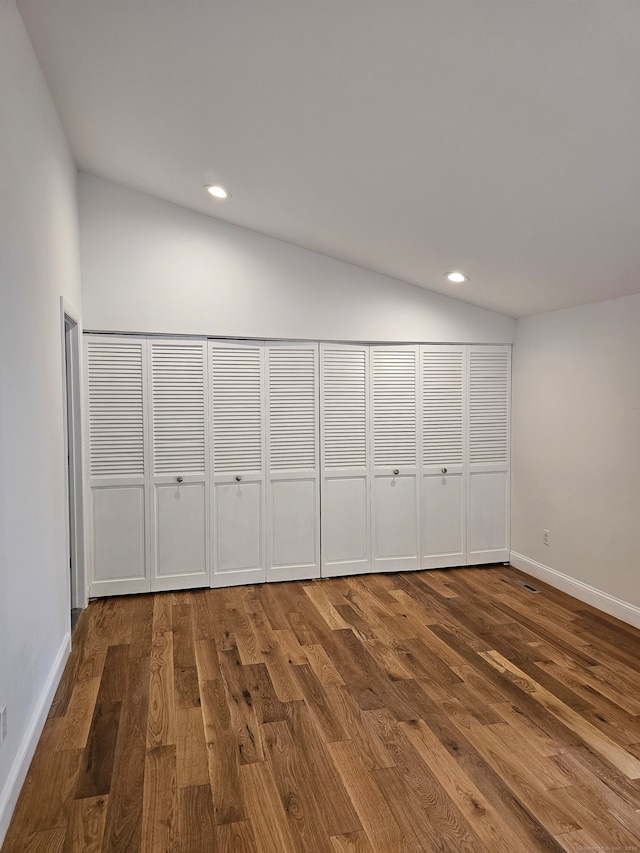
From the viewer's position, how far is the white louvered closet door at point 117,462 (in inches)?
164

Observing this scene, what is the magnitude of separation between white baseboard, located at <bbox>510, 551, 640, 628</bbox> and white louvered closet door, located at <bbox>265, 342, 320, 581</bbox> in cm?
172

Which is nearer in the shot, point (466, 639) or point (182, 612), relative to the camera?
point (466, 639)

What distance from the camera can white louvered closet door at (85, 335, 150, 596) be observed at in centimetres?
417

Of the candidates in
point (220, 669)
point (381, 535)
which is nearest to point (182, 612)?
point (220, 669)

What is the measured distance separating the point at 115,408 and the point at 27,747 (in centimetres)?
240

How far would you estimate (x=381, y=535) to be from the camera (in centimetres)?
482

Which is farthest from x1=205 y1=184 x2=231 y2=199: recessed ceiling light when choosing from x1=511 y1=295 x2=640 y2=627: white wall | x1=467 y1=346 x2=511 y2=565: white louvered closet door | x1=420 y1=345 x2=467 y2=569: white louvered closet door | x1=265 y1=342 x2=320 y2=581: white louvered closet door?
x1=511 y1=295 x2=640 y2=627: white wall

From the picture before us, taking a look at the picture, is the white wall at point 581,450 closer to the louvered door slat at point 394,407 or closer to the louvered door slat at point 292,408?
the louvered door slat at point 394,407

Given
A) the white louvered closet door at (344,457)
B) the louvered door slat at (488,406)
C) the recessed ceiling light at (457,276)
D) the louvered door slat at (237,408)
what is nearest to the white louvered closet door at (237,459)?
the louvered door slat at (237,408)

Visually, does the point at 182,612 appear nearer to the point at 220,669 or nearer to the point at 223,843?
the point at 220,669

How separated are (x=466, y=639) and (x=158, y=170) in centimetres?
345

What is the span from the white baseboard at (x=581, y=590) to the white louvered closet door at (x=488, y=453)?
259 mm

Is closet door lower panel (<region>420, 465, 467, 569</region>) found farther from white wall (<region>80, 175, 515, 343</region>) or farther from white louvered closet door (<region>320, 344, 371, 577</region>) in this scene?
white wall (<region>80, 175, 515, 343</region>)

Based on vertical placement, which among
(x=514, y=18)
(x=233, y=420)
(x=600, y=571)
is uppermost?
(x=514, y=18)
